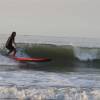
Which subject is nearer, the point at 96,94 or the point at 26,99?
the point at 26,99

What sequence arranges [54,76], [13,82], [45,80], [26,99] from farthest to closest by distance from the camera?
[54,76]
[45,80]
[13,82]
[26,99]

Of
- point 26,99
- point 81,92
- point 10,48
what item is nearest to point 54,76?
point 81,92

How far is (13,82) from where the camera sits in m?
14.4

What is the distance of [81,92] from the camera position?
1284 centimetres

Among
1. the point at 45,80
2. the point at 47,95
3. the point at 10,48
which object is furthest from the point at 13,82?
the point at 10,48

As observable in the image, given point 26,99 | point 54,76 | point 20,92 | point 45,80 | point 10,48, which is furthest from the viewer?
point 10,48

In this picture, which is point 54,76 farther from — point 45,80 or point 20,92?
point 20,92

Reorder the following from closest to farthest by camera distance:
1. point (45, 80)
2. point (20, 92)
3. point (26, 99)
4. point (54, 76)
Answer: point (26, 99) < point (20, 92) < point (45, 80) < point (54, 76)

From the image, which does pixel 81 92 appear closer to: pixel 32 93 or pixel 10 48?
pixel 32 93

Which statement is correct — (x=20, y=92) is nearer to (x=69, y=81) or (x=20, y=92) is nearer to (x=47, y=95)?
(x=47, y=95)

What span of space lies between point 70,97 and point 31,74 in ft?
17.1

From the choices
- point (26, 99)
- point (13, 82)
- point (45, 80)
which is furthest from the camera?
point (45, 80)

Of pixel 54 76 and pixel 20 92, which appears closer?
pixel 20 92

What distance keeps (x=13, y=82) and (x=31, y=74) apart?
2.88 metres
